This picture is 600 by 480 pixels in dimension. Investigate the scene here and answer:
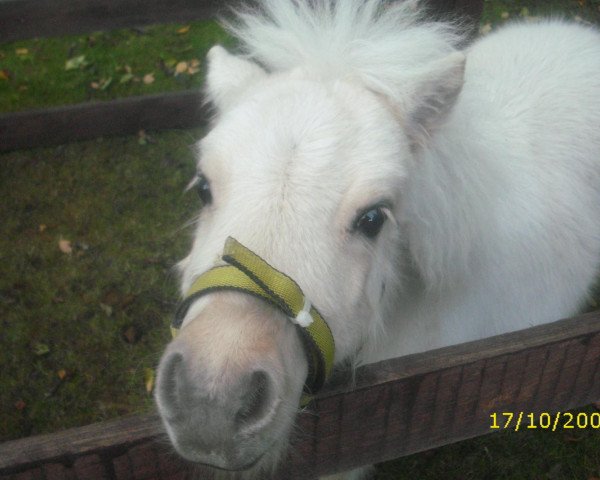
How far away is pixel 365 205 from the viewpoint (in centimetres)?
171

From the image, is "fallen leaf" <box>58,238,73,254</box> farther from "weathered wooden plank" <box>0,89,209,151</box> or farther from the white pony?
the white pony

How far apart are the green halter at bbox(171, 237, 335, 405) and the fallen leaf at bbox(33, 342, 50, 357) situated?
292 cm

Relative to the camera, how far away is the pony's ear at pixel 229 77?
2.27 metres

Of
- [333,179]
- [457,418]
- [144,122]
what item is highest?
[333,179]

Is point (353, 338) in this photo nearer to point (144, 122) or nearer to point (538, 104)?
point (538, 104)

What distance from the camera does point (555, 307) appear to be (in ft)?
9.69

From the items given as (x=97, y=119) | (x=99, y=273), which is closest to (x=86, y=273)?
(x=99, y=273)

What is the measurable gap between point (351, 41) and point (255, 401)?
136cm

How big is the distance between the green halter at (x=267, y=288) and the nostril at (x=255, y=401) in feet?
0.69

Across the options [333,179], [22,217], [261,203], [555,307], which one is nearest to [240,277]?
[261,203]

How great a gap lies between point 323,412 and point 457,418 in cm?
54

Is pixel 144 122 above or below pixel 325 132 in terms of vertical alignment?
below

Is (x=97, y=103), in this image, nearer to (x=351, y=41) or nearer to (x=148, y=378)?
(x=148, y=378)

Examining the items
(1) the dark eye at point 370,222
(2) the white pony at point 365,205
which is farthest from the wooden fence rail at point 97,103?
(1) the dark eye at point 370,222
